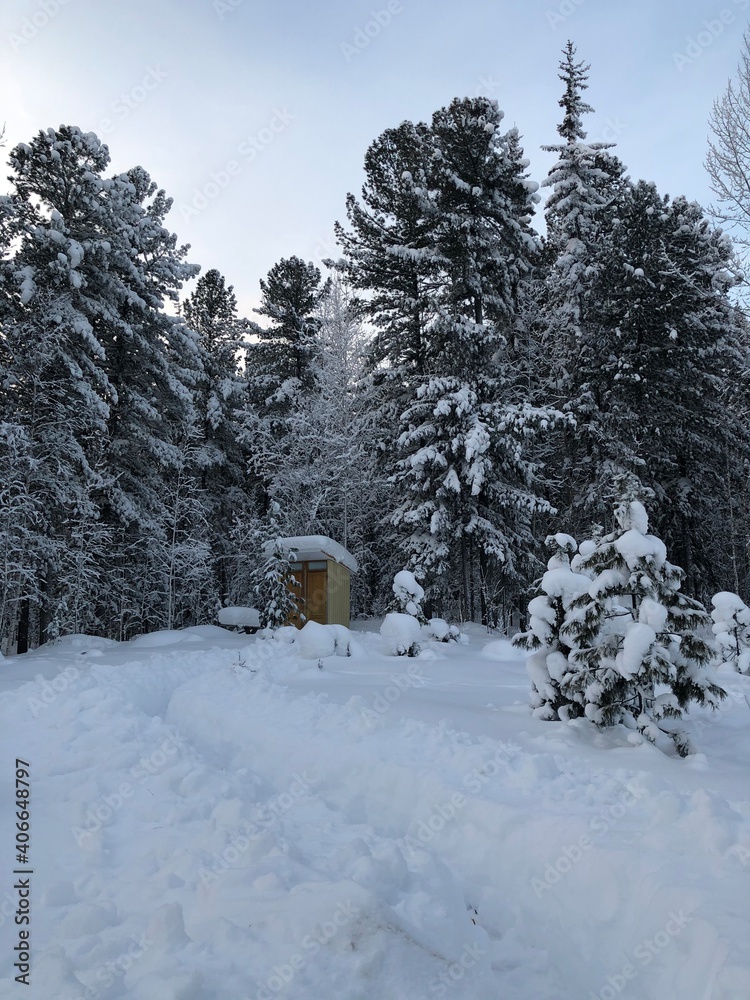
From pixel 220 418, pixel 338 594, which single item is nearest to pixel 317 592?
pixel 338 594

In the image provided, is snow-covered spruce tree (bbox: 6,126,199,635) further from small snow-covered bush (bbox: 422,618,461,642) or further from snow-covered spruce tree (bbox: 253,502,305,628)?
small snow-covered bush (bbox: 422,618,461,642)

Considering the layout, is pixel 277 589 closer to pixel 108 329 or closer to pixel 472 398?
pixel 472 398

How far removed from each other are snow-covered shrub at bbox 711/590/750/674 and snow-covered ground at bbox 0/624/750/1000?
12.3 feet

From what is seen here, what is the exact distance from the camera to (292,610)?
18297 millimetres

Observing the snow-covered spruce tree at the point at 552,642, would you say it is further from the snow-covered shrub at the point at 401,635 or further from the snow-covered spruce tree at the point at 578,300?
the snow-covered spruce tree at the point at 578,300

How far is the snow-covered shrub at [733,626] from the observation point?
1016 centimetres

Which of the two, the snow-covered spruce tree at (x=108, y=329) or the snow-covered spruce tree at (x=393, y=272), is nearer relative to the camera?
the snow-covered spruce tree at (x=108, y=329)

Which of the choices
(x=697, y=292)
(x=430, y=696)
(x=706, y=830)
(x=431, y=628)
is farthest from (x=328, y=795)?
(x=697, y=292)

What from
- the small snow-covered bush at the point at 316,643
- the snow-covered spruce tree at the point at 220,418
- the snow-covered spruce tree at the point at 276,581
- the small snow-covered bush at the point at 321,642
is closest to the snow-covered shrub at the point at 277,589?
the snow-covered spruce tree at the point at 276,581

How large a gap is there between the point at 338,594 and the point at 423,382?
751 centimetres

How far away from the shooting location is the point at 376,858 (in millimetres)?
3572

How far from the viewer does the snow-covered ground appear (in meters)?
2.65

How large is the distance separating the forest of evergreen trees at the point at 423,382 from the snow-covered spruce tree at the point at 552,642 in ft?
35.2

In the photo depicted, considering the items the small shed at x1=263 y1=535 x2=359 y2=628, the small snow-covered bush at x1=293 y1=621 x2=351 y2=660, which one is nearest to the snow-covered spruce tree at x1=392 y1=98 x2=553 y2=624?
the small shed at x1=263 y1=535 x2=359 y2=628
